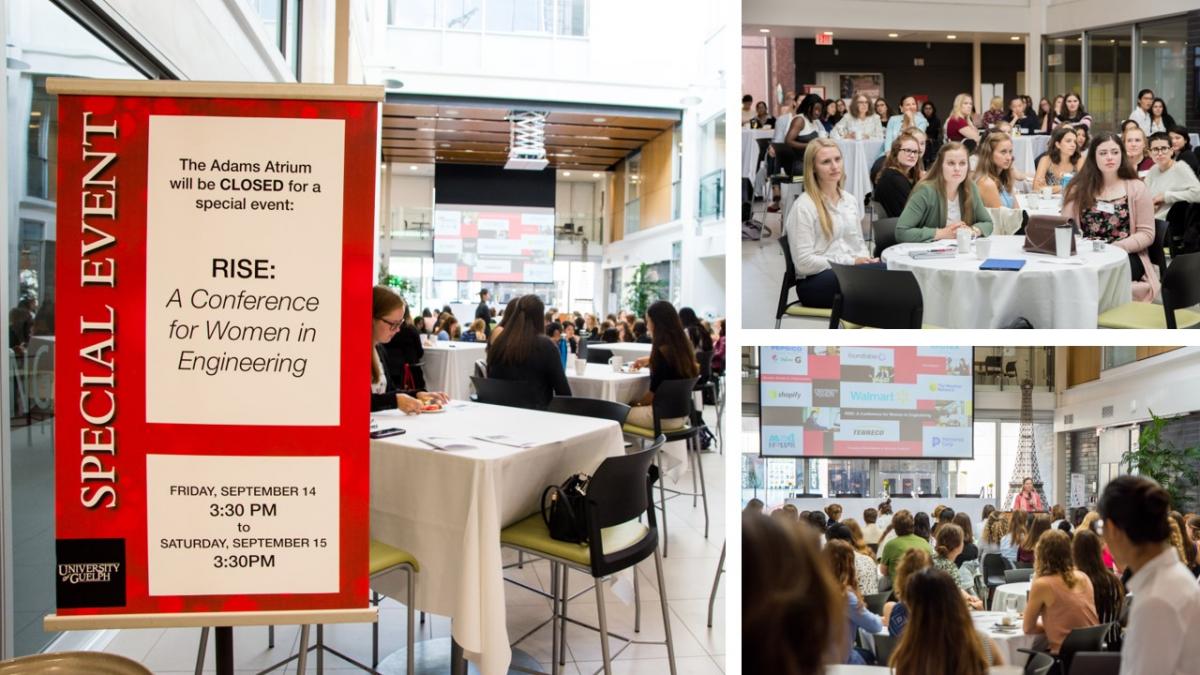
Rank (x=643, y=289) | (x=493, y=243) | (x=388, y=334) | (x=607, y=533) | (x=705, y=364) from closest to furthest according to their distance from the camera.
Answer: (x=607, y=533) → (x=388, y=334) → (x=705, y=364) → (x=643, y=289) → (x=493, y=243)

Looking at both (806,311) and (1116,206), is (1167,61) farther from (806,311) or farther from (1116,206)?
(806,311)

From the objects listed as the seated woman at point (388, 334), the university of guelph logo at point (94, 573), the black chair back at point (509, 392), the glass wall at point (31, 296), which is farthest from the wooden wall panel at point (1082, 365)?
the black chair back at point (509, 392)

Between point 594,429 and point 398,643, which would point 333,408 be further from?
point 398,643

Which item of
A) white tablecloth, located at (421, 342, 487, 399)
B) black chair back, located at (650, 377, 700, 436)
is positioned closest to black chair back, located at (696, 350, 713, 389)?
black chair back, located at (650, 377, 700, 436)

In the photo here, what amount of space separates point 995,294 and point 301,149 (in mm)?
1569

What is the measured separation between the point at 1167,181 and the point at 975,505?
635 mm

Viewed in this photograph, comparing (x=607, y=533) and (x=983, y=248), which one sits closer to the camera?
(x=983, y=248)

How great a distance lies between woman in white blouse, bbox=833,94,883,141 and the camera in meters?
1.44

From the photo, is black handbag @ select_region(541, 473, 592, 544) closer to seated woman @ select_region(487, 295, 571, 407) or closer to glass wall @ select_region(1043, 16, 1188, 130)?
glass wall @ select_region(1043, 16, 1188, 130)

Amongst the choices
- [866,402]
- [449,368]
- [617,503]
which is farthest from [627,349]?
[866,402]

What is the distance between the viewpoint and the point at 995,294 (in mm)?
1547

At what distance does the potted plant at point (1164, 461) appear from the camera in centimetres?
162

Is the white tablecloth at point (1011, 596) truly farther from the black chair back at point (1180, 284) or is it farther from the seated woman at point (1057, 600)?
the black chair back at point (1180, 284)

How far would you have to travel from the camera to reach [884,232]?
4.91 feet
